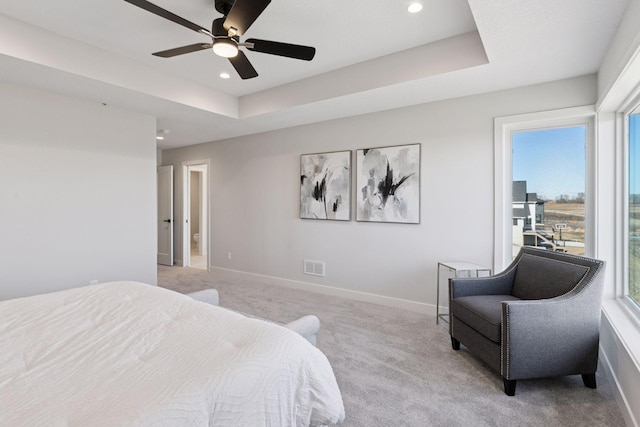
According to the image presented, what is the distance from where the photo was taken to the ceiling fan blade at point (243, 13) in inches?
69.8

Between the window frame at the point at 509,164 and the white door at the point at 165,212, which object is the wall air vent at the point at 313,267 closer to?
the window frame at the point at 509,164

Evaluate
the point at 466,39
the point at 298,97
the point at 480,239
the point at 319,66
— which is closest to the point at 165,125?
the point at 298,97

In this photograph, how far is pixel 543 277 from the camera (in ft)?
8.31

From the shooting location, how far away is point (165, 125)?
4.61 metres

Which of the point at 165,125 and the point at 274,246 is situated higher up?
the point at 165,125

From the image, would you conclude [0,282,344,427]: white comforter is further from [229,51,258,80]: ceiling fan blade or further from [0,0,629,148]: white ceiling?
[0,0,629,148]: white ceiling

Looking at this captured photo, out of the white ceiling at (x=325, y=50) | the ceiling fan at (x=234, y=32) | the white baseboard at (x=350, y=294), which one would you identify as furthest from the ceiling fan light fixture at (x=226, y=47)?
the white baseboard at (x=350, y=294)

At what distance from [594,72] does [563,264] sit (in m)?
1.74

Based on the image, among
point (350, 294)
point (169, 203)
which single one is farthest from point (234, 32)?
point (169, 203)

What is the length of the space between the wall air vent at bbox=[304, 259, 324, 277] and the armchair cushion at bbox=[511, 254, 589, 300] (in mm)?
2370

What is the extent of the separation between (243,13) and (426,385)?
2.60m

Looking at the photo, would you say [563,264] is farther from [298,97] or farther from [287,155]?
[287,155]

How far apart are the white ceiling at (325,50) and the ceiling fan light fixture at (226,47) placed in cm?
39

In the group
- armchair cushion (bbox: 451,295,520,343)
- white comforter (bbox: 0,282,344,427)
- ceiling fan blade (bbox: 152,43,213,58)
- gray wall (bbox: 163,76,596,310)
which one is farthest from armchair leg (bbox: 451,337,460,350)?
ceiling fan blade (bbox: 152,43,213,58)
